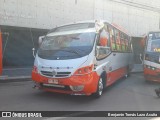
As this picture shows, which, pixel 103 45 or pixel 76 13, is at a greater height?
pixel 76 13

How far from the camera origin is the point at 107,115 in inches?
278

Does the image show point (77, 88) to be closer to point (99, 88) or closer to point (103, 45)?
point (99, 88)

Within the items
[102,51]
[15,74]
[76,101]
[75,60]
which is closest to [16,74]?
[15,74]

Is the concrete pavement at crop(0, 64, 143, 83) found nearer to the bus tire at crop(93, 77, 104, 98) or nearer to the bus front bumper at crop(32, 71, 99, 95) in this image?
the bus front bumper at crop(32, 71, 99, 95)

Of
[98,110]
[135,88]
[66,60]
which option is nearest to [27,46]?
[135,88]

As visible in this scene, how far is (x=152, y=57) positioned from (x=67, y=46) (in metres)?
5.22

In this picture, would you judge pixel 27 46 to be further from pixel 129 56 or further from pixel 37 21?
pixel 129 56

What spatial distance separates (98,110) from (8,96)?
3.19m

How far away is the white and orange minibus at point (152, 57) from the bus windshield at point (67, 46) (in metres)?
4.49

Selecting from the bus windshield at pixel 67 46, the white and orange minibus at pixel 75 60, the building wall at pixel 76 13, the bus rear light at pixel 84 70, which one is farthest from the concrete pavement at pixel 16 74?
the bus rear light at pixel 84 70

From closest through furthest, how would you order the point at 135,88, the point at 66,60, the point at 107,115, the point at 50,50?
the point at 107,115
the point at 66,60
the point at 50,50
the point at 135,88

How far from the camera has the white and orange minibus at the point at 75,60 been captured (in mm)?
8102

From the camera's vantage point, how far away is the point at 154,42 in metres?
13.1

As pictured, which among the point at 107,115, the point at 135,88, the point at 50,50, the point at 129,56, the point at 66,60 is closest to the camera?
the point at 107,115
